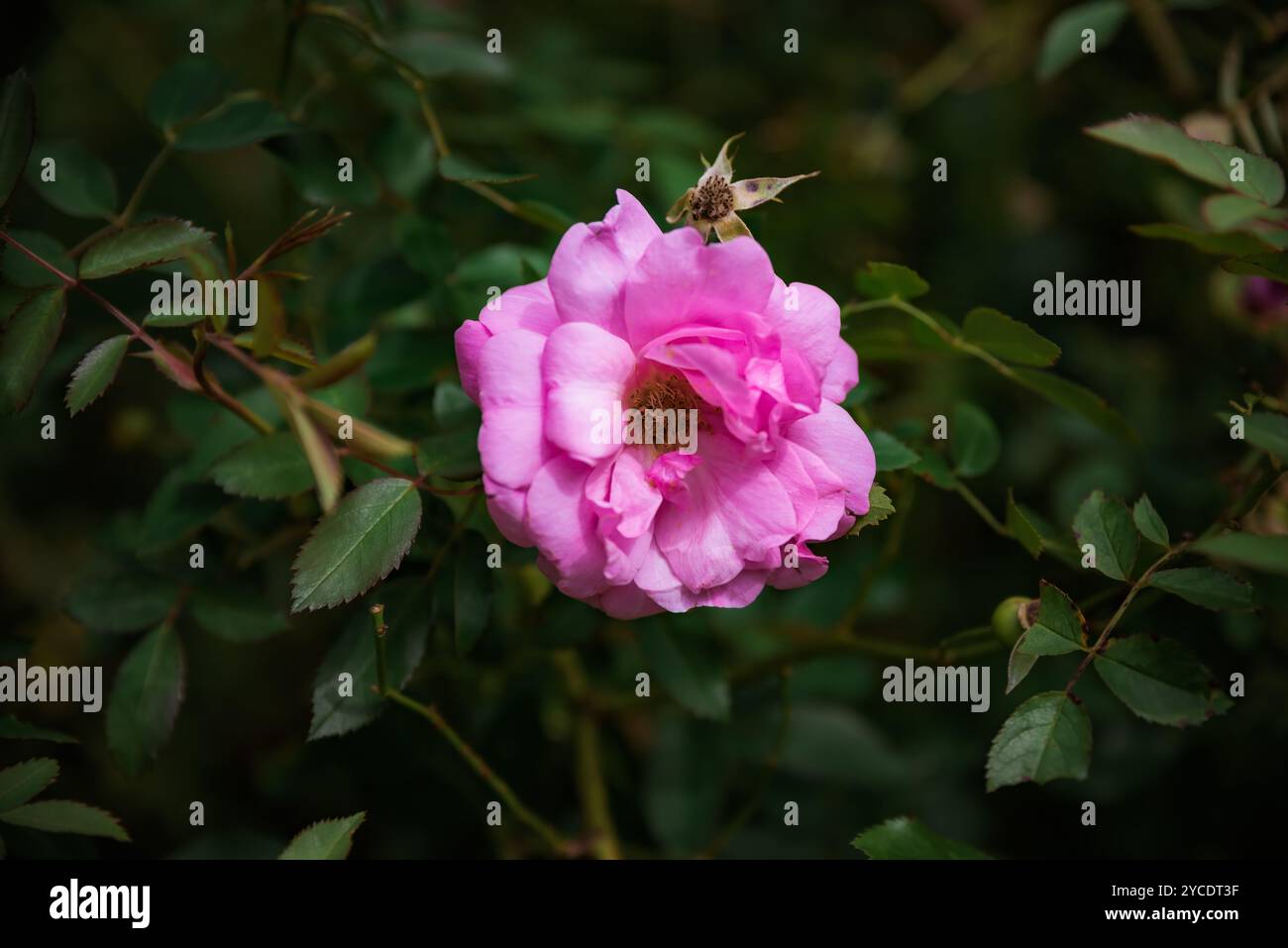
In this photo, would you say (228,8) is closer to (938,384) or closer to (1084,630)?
(938,384)

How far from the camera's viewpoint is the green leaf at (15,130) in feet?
2.82

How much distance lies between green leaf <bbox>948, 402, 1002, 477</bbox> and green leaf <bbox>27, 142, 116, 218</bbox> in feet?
3.16

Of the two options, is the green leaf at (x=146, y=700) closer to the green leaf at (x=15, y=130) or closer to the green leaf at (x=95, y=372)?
the green leaf at (x=95, y=372)

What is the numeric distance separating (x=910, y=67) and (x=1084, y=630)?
5.15 feet

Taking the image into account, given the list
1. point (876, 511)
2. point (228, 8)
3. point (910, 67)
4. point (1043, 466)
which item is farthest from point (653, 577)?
point (910, 67)

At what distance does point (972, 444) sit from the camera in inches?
41.5

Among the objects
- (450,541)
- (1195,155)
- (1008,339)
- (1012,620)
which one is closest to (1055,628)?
(1012,620)

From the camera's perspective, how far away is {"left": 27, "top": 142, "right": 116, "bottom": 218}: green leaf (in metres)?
1.03

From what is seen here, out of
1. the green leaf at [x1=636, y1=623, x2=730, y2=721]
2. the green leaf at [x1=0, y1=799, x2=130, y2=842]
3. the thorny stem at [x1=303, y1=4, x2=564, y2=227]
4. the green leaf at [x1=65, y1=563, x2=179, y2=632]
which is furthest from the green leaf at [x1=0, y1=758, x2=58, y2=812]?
the thorny stem at [x1=303, y1=4, x2=564, y2=227]

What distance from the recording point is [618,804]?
1.40 m

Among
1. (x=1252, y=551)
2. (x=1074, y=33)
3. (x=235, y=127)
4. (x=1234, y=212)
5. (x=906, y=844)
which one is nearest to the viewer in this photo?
(x=1252, y=551)

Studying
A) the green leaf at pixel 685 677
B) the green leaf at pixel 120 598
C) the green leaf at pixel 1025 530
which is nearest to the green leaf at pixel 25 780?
the green leaf at pixel 120 598

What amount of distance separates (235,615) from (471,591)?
1.03 ft

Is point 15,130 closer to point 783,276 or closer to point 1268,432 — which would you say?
point 783,276
